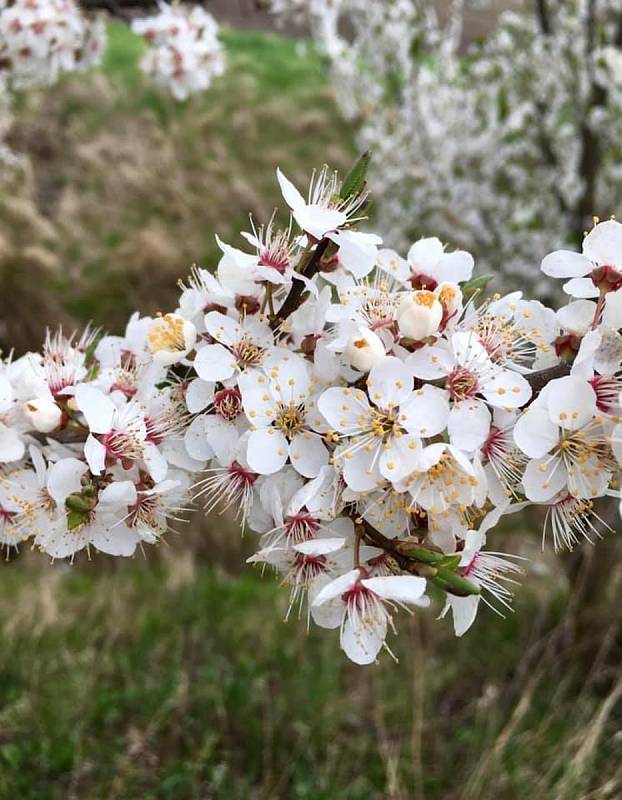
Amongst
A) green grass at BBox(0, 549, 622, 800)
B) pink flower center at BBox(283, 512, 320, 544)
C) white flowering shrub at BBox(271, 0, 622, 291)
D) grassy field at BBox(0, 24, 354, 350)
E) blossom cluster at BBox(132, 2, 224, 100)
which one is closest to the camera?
pink flower center at BBox(283, 512, 320, 544)

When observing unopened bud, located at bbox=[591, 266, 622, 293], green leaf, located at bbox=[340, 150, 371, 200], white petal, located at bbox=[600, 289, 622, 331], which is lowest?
white petal, located at bbox=[600, 289, 622, 331]

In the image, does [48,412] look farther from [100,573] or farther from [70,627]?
[100,573]

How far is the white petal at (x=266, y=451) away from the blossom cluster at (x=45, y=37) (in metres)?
1.71

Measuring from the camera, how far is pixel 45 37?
229 cm

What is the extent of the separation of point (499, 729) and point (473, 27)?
1014 cm

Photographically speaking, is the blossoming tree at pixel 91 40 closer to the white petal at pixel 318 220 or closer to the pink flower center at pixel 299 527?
the white petal at pixel 318 220

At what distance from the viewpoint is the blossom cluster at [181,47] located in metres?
2.61

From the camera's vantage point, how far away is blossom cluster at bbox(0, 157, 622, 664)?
1041 millimetres

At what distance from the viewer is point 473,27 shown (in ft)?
35.4

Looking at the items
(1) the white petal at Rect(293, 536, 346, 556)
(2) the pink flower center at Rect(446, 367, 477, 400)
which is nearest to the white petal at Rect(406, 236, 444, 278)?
(2) the pink flower center at Rect(446, 367, 477, 400)

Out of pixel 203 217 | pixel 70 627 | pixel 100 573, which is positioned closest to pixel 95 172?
pixel 203 217

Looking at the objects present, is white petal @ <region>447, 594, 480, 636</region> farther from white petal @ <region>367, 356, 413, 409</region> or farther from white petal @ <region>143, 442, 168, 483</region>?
white petal @ <region>143, 442, 168, 483</region>

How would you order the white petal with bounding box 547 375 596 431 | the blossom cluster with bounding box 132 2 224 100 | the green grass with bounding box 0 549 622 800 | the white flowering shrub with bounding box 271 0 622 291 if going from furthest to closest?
the white flowering shrub with bounding box 271 0 622 291, the blossom cluster with bounding box 132 2 224 100, the green grass with bounding box 0 549 622 800, the white petal with bounding box 547 375 596 431

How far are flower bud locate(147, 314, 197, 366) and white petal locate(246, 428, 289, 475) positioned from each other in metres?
0.19
